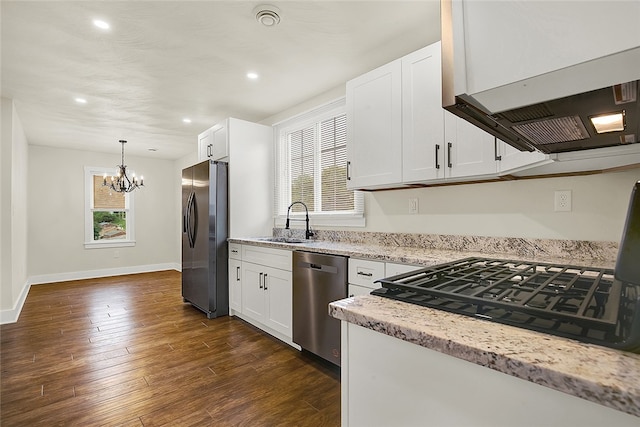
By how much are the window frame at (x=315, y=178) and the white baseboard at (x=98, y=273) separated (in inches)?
165

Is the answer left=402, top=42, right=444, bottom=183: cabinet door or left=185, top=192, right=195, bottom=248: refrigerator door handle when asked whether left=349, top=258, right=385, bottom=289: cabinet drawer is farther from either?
left=185, top=192, right=195, bottom=248: refrigerator door handle

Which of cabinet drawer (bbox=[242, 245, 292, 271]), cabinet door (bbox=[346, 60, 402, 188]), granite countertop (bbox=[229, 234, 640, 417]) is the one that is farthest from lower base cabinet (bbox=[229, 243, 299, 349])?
granite countertop (bbox=[229, 234, 640, 417])

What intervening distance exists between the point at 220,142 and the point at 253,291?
6.23 ft

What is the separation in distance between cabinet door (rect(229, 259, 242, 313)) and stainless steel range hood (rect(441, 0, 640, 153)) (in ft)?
10.7

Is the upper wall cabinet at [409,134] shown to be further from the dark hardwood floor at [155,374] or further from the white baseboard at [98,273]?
the white baseboard at [98,273]

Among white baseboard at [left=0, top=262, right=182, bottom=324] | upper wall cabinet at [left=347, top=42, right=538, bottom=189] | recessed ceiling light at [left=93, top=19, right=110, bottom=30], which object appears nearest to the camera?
upper wall cabinet at [left=347, top=42, right=538, bottom=189]

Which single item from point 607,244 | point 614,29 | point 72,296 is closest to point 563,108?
point 614,29

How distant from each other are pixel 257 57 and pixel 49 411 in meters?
2.91

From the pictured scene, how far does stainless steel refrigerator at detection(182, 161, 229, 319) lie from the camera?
3699 mm

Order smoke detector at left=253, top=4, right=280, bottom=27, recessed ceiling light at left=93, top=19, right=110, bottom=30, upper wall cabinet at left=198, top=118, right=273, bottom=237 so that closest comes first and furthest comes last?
smoke detector at left=253, top=4, right=280, bottom=27
recessed ceiling light at left=93, top=19, right=110, bottom=30
upper wall cabinet at left=198, top=118, right=273, bottom=237

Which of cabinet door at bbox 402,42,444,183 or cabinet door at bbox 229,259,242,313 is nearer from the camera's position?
cabinet door at bbox 402,42,444,183

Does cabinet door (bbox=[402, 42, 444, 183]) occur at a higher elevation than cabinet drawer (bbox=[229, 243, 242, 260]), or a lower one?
higher

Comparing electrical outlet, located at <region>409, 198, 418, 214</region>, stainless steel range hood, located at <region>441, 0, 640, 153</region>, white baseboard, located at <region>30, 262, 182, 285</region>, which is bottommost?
white baseboard, located at <region>30, 262, 182, 285</region>

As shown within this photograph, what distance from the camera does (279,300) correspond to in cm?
295
